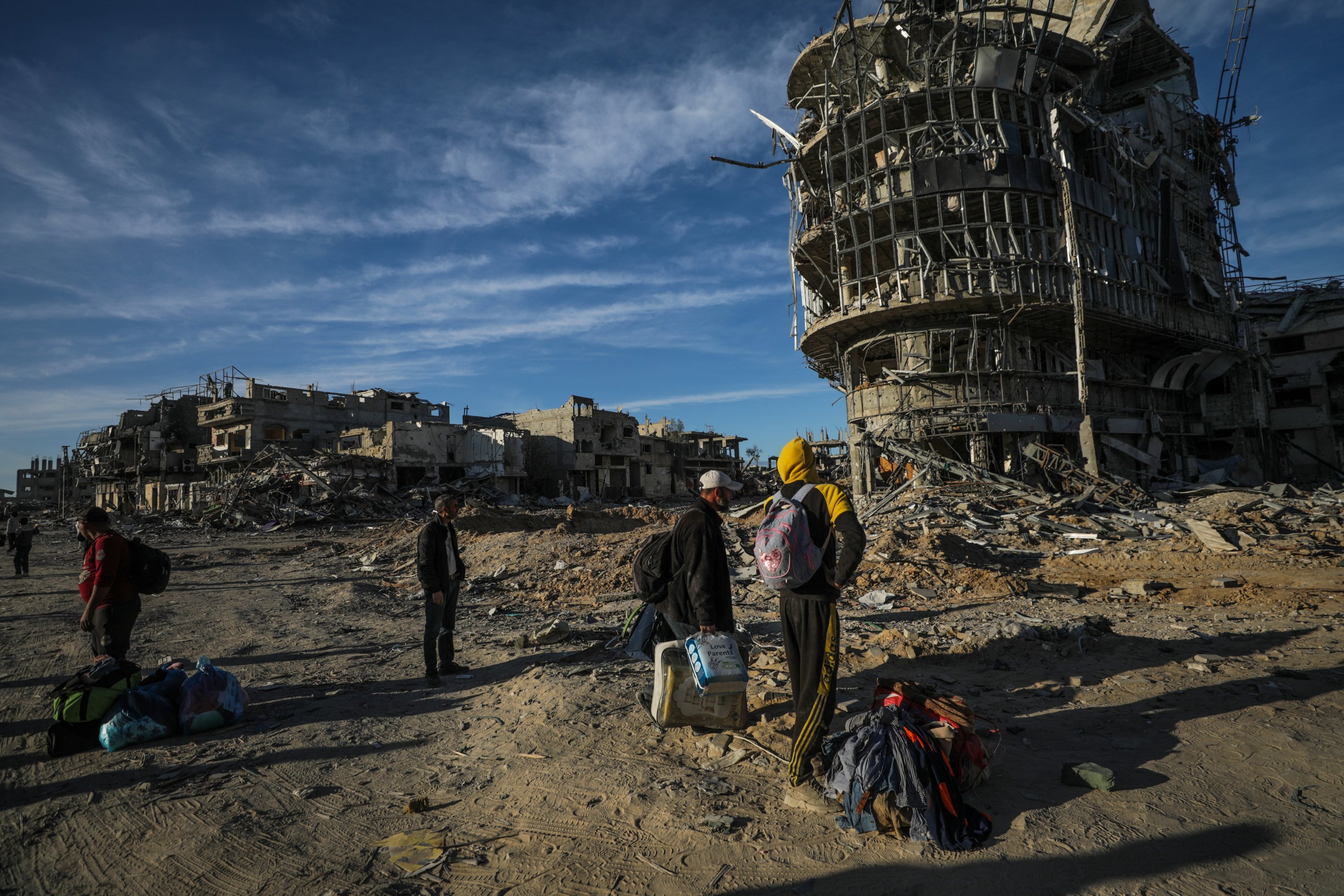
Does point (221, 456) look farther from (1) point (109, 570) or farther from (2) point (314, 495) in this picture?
(1) point (109, 570)

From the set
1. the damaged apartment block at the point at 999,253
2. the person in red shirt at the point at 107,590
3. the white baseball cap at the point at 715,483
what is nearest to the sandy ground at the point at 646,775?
the person in red shirt at the point at 107,590

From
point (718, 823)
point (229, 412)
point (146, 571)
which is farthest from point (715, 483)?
point (229, 412)

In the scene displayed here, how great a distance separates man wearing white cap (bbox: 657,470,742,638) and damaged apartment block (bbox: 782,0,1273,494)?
19955 mm

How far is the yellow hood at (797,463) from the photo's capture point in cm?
376

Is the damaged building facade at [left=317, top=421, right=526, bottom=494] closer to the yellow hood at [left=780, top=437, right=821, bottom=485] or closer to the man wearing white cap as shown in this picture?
the man wearing white cap

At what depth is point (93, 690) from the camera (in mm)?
4328

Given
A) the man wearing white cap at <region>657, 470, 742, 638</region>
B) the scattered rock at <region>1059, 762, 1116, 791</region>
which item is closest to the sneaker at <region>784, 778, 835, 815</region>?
the man wearing white cap at <region>657, 470, 742, 638</region>

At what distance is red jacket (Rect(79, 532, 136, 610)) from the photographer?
508cm

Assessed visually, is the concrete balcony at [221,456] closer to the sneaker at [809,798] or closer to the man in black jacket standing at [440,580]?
the man in black jacket standing at [440,580]

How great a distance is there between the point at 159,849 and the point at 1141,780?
522 centimetres

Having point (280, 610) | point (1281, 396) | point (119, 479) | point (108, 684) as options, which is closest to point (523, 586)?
point (280, 610)

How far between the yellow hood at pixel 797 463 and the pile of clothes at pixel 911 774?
1348mm

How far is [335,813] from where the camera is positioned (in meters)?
3.48

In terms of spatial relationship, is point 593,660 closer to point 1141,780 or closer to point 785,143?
point 1141,780
